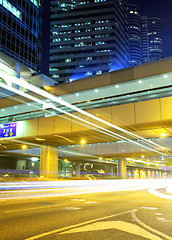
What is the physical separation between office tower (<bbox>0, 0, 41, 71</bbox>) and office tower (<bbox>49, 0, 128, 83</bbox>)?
45345 millimetres

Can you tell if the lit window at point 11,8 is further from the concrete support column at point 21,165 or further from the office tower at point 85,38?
the office tower at point 85,38

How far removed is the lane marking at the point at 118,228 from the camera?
18.6 feet

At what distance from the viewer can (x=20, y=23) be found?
286 ft

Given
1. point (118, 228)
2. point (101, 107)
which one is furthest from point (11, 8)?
point (118, 228)

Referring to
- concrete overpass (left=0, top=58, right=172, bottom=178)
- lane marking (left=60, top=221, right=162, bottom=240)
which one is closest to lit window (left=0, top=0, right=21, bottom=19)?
concrete overpass (left=0, top=58, right=172, bottom=178)

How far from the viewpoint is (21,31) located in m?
87.8

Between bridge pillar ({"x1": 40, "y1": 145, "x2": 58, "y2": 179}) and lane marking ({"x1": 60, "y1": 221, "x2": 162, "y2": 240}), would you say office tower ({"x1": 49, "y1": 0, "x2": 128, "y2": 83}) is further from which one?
lane marking ({"x1": 60, "y1": 221, "x2": 162, "y2": 240})

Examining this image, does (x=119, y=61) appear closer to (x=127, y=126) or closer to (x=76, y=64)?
(x=76, y=64)

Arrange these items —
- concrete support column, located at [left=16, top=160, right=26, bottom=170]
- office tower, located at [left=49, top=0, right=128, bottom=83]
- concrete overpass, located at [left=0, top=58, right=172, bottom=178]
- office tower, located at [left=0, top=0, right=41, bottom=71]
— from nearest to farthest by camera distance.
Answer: concrete overpass, located at [left=0, top=58, right=172, bottom=178] → concrete support column, located at [left=16, top=160, right=26, bottom=170] → office tower, located at [left=0, top=0, right=41, bottom=71] → office tower, located at [left=49, top=0, right=128, bottom=83]

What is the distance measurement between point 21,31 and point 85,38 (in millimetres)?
66916

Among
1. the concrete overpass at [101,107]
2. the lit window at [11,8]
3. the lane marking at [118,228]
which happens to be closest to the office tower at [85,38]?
the lit window at [11,8]

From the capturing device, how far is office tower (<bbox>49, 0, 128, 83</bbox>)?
466ft

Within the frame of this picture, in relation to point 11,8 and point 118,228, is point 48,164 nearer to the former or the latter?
point 118,228

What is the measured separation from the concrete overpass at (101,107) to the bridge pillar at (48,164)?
0.36ft
